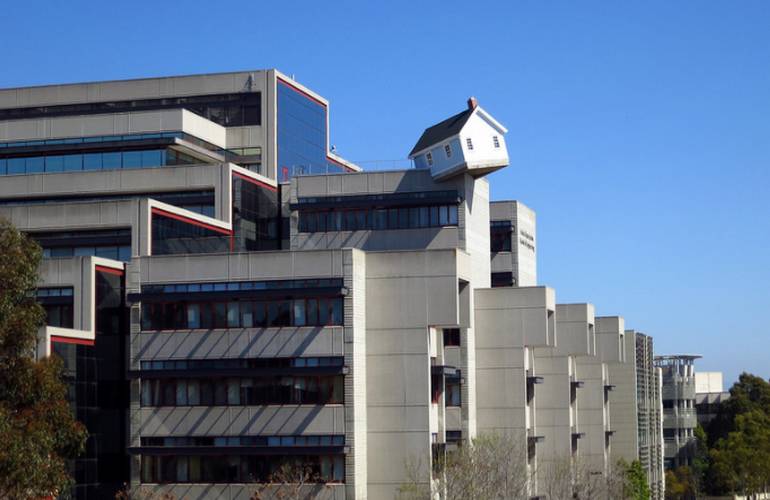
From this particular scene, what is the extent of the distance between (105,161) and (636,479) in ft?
182

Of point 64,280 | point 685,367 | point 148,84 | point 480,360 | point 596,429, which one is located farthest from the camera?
point 685,367

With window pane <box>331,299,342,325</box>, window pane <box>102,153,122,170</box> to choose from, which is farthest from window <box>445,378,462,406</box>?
window pane <box>102,153,122,170</box>

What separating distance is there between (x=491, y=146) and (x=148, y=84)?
31.8 metres

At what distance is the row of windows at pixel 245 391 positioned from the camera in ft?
252

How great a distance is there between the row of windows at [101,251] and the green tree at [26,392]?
102ft

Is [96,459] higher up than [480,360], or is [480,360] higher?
[480,360]

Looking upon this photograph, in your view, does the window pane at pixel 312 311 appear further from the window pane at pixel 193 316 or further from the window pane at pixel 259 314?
the window pane at pixel 193 316

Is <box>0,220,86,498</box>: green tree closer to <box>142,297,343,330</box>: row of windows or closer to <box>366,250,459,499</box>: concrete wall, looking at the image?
<box>142,297,343,330</box>: row of windows

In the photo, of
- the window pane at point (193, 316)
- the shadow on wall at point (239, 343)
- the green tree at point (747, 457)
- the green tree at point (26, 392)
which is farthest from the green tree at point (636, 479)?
the green tree at point (26, 392)

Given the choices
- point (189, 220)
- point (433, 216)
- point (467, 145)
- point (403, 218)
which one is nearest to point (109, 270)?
point (189, 220)

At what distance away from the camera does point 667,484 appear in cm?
16075

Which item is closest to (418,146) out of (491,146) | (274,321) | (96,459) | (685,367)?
(491,146)

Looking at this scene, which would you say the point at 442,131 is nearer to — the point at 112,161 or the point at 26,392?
the point at 112,161

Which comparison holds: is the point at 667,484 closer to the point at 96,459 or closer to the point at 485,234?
the point at 485,234
